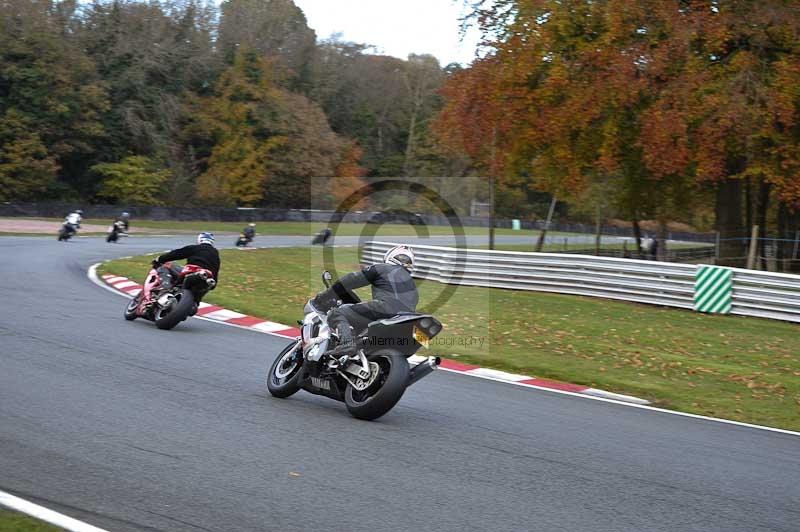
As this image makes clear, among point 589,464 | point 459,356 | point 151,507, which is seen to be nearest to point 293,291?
point 459,356

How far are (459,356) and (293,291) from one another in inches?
294

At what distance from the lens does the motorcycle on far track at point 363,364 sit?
791 centimetres

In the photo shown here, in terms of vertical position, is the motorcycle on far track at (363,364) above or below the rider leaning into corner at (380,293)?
below

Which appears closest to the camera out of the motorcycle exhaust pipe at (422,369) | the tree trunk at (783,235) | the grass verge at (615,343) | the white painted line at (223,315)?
the motorcycle exhaust pipe at (422,369)

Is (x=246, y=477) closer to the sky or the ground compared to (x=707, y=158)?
closer to the ground

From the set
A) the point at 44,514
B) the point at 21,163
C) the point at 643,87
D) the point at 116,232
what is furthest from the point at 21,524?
the point at 21,163

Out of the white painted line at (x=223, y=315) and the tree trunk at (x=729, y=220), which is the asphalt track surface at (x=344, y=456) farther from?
the tree trunk at (x=729, y=220)

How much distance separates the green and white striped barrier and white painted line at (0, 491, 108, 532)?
15741 millimetres

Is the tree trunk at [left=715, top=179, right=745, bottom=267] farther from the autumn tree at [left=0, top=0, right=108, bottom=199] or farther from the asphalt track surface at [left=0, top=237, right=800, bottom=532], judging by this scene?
the autumn tree at [left=0, top=0, right=108, bottom=199]

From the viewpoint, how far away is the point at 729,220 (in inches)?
1118

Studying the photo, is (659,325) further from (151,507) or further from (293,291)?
(151,507)

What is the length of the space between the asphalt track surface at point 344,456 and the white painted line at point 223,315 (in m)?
4.23

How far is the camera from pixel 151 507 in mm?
5324

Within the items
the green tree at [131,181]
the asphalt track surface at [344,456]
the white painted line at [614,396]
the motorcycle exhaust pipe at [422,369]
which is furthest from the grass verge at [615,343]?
the green tree at [131,181]
